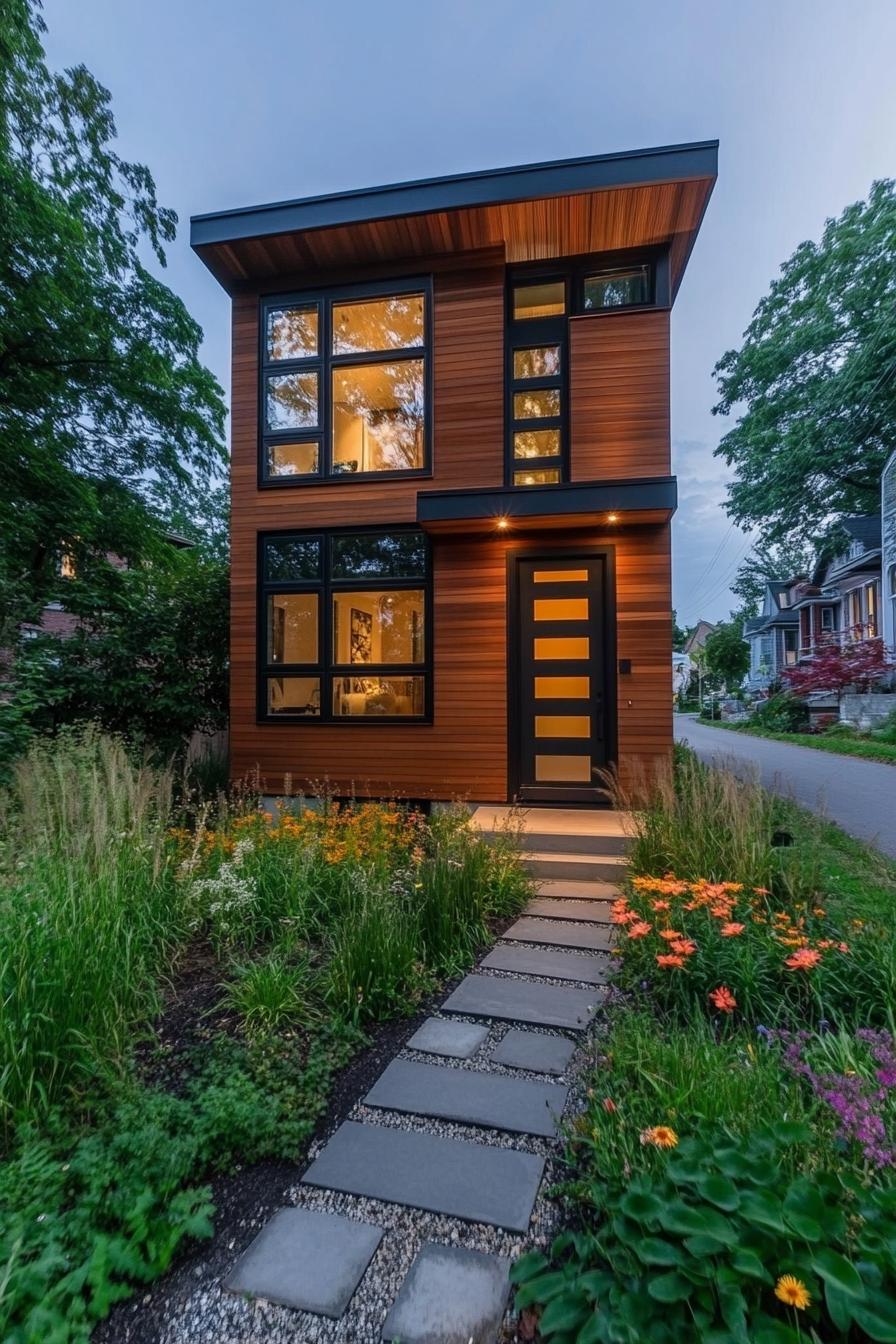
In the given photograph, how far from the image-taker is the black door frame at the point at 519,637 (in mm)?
5344

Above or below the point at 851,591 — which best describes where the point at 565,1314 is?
below

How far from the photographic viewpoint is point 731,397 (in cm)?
1995

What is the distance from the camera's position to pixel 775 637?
96.8ft

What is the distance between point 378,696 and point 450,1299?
4.68m

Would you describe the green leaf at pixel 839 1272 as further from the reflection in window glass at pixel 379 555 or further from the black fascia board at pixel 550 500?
the reflection in window glass at pixel 379 555

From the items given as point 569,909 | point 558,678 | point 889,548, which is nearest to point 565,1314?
point 569,909

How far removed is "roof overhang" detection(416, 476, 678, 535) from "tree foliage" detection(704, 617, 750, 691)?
2984 cm

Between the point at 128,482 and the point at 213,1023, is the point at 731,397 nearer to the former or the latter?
the point at 128,482

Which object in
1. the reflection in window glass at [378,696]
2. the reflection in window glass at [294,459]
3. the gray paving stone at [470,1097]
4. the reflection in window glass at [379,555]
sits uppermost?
the reflection in window glass at [294,459]

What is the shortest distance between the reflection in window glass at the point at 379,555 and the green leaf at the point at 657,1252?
5064 millimetres

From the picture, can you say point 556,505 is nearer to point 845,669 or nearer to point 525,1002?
point 525,1002

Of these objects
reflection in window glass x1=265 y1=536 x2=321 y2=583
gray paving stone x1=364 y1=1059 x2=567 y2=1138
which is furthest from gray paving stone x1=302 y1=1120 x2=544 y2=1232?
reflection in window glass x1=265 y1=536 x2=321 y2=583

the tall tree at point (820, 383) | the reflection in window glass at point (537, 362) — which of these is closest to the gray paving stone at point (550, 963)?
the reflection in window glass at point (537, 362)

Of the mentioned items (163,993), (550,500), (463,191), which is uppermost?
(463,191)
